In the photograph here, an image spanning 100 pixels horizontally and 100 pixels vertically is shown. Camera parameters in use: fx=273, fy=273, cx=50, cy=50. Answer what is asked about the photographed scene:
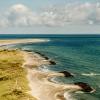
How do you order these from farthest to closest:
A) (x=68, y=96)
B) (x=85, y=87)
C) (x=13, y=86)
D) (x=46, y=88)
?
(x=85, y=87), (x=46, y=88), (x=13, y=86), (x=68, y=96)

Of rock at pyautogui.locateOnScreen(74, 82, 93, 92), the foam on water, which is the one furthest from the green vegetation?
rock at pyautogui.locateOnScreen(74, 82, 93, 92)

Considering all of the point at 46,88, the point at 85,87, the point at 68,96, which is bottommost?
the point at 68,96

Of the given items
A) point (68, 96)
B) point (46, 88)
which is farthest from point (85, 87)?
point (46, 88)

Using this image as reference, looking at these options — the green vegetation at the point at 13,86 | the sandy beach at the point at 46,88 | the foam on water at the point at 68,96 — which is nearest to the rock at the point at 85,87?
the sandy beach at the point at 46,88

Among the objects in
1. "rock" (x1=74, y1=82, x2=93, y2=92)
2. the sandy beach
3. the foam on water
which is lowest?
the foam on water

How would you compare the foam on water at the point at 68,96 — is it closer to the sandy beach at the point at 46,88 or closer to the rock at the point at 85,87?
the sandy beach at the point at 46,88

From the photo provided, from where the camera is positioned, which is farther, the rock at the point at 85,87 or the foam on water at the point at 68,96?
the rock at the point at 85,87

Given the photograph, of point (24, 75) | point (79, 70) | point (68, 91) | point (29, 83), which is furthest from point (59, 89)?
point (79, 70)

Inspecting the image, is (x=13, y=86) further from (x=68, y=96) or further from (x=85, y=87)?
(x=85, y=87)

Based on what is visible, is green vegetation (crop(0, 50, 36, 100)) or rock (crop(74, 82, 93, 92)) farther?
rock (crop(74, 82, 93, 92))

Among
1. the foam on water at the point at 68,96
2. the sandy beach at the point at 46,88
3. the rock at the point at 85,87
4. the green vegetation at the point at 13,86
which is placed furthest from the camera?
the rock at the point at 85,87

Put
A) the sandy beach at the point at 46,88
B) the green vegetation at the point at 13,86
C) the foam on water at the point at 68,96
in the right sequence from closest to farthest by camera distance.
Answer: the green vegetation at the point at 13,86, the foam on water at the point at 68,96, the sandy beach at the point at 46,88

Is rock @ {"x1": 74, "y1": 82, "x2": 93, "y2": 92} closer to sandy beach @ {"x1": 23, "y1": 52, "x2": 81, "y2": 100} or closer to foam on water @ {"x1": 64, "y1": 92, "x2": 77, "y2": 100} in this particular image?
sandy beach @ {"x1": 23, "y1": 52, "x2": 81, "y2": 100}
